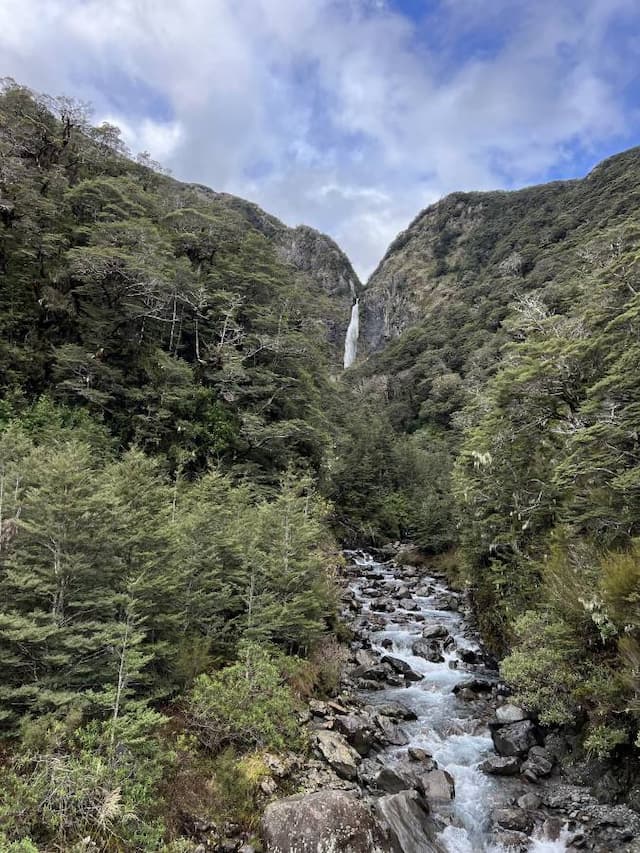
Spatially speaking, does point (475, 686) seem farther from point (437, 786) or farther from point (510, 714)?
point (437, 786)

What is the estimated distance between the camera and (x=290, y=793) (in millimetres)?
8219

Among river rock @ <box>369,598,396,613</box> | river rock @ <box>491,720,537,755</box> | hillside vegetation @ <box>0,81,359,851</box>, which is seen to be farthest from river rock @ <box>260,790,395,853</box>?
river rock @ <box>369,598,396,613</box>

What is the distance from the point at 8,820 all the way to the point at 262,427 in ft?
61.4

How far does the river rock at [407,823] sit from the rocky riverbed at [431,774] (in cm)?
2

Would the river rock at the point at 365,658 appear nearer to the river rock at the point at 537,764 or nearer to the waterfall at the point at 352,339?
the river rock at the point at 537,764

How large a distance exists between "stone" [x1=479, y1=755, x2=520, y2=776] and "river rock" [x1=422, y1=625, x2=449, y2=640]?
7907 millimetres

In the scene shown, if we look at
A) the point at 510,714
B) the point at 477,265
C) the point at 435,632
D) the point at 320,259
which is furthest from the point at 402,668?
the point at 320,259

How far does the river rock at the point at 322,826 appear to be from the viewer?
652 cm

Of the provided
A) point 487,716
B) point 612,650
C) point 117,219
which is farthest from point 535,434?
point 117,219

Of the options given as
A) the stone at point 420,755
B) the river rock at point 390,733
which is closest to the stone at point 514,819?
the stone at point 420,755

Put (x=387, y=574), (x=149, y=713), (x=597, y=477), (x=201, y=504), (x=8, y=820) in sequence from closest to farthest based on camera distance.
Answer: (x=8, y=820) < (x=149, y=713) < (x=597, y=477) < (x=201, y=504) < (x=387, y=574)

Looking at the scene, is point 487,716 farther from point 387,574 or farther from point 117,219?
point 117,219

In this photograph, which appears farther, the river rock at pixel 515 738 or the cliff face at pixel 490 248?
the cliff face at pixel 490 248

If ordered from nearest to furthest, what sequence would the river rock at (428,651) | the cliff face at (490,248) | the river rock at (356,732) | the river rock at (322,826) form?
the river rock at (322,826), the river rock at (356,732), the river rock at (428,651), the cliff face at (490,248)
